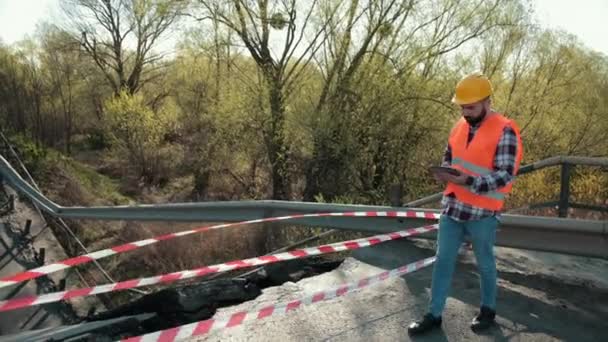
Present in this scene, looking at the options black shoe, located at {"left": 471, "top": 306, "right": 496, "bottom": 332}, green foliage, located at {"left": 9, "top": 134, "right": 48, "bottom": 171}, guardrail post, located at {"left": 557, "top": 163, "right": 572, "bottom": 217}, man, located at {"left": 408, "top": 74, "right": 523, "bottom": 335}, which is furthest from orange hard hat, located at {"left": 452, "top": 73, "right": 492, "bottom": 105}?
green foliage, located at {"left": 9, "top": 134, "right": 48, "bottom": 171}

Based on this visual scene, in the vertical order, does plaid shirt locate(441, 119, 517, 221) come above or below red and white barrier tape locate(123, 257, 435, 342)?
above

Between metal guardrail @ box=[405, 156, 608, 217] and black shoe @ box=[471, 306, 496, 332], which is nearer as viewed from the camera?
black shoe @ box=[471, 306, 496, 332]

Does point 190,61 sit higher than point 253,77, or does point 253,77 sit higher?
point 190,61

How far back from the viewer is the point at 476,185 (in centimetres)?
306

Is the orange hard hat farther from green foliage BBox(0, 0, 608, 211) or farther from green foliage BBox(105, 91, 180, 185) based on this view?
green foliage BBox(105, 91, 180, 185)

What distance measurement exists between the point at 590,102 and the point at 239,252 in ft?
55.4

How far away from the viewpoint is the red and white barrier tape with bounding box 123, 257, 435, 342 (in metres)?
2.99

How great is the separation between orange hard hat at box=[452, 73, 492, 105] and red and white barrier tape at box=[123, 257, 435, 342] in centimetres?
172

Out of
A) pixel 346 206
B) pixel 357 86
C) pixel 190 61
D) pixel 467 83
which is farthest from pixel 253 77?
pixel 467 83

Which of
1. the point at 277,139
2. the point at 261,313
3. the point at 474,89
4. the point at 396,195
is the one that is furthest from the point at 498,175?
the point at 277,139

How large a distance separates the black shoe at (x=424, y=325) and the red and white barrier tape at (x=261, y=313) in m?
0.72

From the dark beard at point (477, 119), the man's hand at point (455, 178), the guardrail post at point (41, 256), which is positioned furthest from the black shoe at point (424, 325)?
the guardrail post at point (41, 256)

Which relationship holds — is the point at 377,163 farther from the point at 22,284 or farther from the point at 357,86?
the point at 22,284

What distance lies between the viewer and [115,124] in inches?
800
